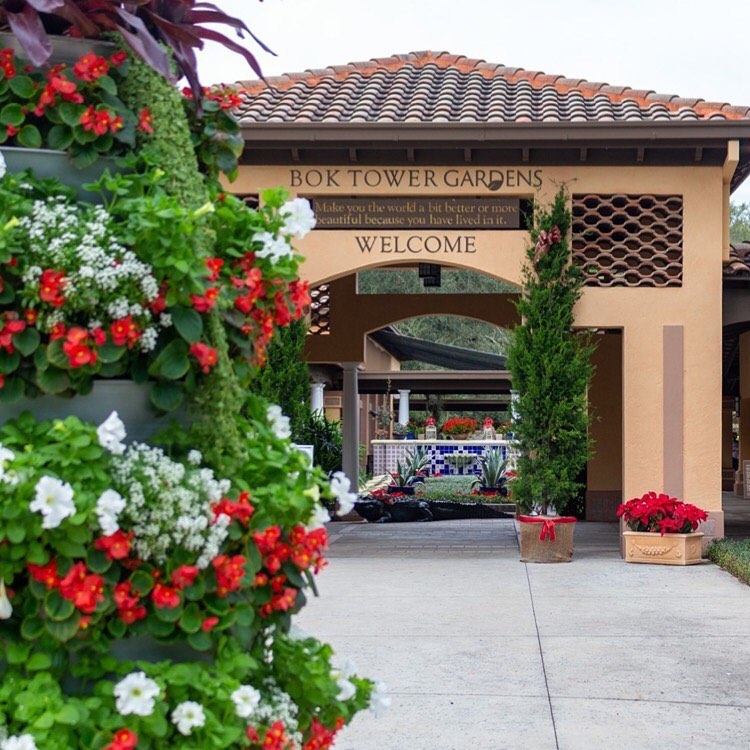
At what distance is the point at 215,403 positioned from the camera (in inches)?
113

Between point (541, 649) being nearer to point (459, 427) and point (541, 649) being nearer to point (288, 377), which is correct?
point (288, 377)

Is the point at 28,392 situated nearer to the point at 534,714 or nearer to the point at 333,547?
the point at 534,714

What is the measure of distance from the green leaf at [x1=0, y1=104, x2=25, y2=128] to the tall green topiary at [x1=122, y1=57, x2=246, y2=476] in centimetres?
28

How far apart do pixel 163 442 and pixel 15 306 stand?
0.49 meters

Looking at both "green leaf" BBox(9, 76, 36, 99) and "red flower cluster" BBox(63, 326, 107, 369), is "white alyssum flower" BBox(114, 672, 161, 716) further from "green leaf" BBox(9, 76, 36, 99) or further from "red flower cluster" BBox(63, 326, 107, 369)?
"green leaf" BBox(9, 76, 36, 99)

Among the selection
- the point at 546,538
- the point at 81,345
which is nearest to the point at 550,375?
the point at 546,538

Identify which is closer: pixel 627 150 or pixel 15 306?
pixel 15 306

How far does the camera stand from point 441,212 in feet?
42.3

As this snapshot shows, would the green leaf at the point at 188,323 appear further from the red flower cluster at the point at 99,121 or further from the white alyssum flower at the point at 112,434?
the red flower cluster at the point at 99,121

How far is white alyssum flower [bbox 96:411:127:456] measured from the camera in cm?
269

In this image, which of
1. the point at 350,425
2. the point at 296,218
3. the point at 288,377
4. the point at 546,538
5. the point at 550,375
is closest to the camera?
the point at 296,218

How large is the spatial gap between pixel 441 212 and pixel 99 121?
1012 cm

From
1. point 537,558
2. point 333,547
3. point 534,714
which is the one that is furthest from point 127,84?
point 333,547

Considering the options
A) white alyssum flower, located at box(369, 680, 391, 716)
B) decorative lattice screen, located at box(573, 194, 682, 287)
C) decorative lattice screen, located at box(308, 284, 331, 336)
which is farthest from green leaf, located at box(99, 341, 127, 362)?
decorative lattice screen, located at box(308, 284, 331, 336)
